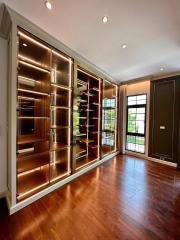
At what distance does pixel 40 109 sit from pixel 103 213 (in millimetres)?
2238

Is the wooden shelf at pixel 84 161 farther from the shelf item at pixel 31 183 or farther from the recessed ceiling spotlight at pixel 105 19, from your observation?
the recessed ceiling spotlight at pixel 105 19

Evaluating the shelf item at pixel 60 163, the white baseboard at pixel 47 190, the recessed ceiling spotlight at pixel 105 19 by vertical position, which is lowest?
the white baseboard at pixel 47 190

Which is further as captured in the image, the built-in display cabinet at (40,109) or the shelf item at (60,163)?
the shelf item at (60,163)

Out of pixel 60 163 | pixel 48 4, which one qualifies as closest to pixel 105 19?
pixel 48 4

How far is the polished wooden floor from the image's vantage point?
1.62 m

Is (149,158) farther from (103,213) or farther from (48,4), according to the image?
(48,4)

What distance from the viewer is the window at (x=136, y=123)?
193 inches

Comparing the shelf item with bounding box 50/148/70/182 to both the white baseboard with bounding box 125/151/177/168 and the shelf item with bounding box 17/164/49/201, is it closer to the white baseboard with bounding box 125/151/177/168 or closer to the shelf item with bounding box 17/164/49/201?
the shelf item with bounding box 17/164/49/201

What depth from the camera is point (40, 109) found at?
2.75 meters

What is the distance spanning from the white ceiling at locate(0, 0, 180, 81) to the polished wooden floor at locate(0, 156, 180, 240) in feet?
9.73

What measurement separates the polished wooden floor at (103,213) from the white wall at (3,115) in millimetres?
508

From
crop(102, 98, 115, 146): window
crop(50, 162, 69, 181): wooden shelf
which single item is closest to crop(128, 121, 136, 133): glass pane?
crop(102, 98, 115, 146): window

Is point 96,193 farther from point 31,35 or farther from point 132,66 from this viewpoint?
point 132,66

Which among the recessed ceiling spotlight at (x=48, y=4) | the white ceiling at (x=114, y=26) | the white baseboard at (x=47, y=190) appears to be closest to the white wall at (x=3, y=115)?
the white baseboard at (x=47, y=190)
